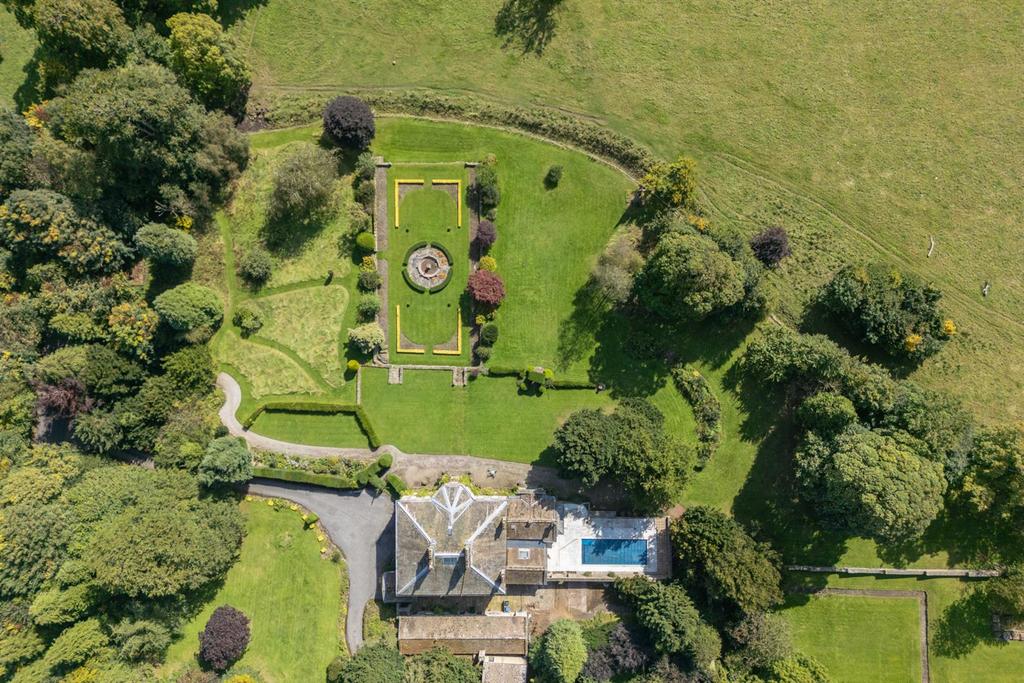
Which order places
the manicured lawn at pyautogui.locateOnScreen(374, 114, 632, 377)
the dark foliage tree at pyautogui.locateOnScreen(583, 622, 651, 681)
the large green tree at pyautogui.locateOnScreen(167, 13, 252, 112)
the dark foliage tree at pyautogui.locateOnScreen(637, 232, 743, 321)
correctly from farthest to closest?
1. the manicured lawn at pyautogui.locateOnScreen(374, 114, 632, 377)
2. the large green tree at pyautogui.locateOnScreen(167, 13, 252, 112)
3. the dark foliage tree at pyautogui.locateOnScreen(583, 622, 651, 681)
4. the dark foliage tree at pyautogui.locateOnScreen(637, 232, 743, 321)

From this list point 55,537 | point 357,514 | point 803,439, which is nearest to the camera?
point 55,537

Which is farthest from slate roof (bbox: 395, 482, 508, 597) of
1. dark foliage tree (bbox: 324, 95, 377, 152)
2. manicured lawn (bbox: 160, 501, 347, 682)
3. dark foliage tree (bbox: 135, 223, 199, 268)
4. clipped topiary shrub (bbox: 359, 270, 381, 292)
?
dark foliage tree (bbox: 324, 95, 377, 152)

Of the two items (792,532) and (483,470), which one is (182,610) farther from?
(792,532)

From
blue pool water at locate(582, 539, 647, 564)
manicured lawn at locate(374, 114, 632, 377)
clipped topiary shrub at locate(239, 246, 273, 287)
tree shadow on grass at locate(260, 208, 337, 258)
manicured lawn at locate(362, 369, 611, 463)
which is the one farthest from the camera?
tree shadow on grass at locate(260, 208, 337, 258)

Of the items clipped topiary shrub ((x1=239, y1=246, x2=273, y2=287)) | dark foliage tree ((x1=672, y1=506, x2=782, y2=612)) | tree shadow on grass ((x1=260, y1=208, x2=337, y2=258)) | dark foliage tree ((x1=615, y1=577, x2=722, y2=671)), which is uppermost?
tree shadow on grass ((x1=260, y1=208, x2=337, y2=258))

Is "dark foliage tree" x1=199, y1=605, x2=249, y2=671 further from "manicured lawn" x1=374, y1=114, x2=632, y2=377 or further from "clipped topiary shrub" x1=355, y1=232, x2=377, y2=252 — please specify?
"clipped topiary shrub" x1=355, y1=232, x2=377, y2=252

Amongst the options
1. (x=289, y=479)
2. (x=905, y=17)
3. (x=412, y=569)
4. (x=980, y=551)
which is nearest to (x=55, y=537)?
(x=289, y=479)

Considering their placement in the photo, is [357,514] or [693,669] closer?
[693,669]

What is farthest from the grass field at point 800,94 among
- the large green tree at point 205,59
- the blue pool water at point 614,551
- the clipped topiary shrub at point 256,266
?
the blue pool water at point 614,551
